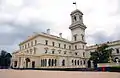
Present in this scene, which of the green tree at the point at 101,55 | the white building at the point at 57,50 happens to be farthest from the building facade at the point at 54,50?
the green tree at the point at 101,55

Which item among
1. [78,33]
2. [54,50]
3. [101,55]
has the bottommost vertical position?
[101,55]

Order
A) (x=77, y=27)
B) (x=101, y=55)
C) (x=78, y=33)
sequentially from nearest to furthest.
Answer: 1. (x=101, y=55)
2. (x=78, y=33)
3. (x=77, y=27)

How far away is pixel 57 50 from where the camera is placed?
4847 cm

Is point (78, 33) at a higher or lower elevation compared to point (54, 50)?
higher

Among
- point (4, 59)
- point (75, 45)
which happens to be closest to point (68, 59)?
point (75, 45)

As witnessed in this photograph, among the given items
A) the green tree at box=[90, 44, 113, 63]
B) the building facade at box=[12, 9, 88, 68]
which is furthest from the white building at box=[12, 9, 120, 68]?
the green tree at box=[90, 44, 113, 63]

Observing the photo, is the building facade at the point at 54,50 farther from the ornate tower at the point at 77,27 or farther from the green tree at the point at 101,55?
the green tree at the point at 101,55

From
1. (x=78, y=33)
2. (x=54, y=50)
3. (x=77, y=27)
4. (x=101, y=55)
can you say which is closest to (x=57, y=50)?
(x=54, y=50)

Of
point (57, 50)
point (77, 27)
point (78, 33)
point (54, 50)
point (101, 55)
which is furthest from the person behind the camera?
point (77, 27)

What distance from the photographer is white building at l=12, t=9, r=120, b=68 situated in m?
41.4

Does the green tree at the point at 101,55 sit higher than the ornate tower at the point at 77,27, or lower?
lower

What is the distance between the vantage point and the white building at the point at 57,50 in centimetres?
4144

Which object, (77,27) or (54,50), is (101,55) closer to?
(54,50)

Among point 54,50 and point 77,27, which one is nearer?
point 54,50
